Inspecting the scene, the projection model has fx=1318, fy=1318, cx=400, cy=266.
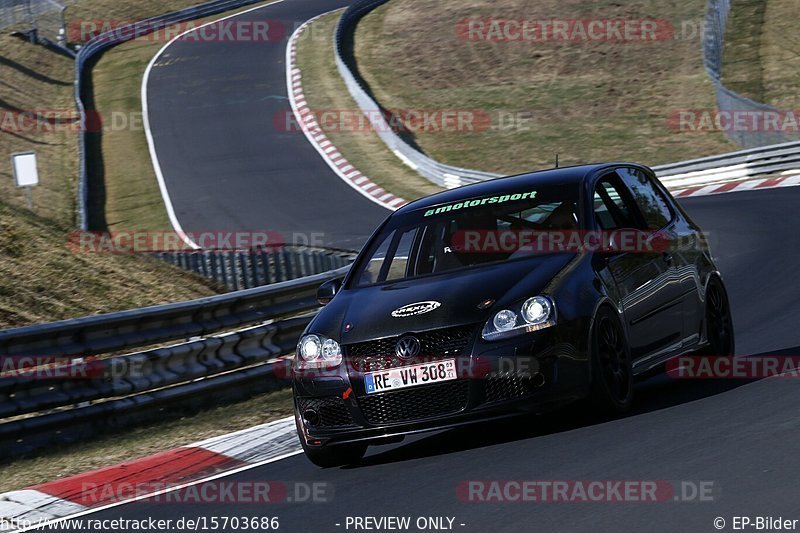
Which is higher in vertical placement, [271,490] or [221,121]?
[271,490]

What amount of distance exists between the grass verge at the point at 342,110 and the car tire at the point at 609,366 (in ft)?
67.1

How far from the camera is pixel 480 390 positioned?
6.77 meters

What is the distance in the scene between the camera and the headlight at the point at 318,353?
23.4 ft

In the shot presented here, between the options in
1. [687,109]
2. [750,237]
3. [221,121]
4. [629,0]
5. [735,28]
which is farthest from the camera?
[629,0]

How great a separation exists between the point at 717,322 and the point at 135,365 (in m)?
4.05

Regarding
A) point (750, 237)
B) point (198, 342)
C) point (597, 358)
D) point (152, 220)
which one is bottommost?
point (152, 220)

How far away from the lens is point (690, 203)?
76.0 feet

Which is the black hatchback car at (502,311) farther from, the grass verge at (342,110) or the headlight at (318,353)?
the grass verge at (342,110)

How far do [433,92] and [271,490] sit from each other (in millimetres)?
34005

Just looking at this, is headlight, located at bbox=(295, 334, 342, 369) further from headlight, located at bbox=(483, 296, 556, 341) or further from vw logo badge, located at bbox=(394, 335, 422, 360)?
headlight, located at bbox=(483, 296, 556, 341)

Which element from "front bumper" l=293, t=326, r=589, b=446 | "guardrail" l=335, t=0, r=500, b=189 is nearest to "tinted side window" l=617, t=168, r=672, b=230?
"front bumper" l=293, t=326, r=589, b=446

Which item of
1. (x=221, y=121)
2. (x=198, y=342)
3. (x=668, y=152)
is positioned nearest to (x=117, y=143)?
(x=221, y=121)

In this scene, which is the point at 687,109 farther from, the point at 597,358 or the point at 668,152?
the point at 597,358

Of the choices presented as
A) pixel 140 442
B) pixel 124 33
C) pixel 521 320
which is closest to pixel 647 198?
pixel 521 320
